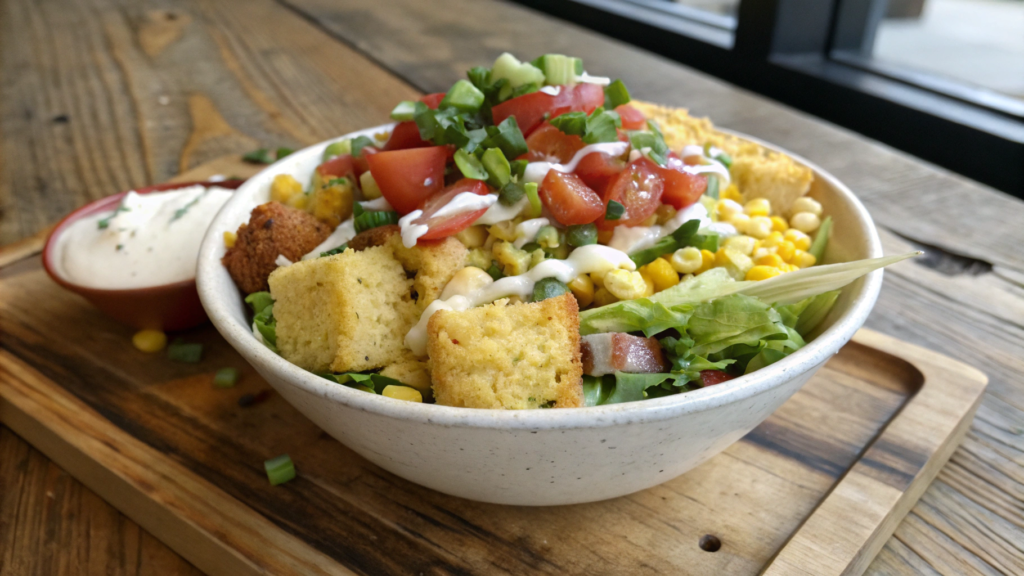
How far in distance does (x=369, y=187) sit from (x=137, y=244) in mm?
1058

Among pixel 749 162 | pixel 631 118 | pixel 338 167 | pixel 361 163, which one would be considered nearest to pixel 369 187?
pixel 361 163

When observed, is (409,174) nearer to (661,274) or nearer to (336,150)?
(336,150)

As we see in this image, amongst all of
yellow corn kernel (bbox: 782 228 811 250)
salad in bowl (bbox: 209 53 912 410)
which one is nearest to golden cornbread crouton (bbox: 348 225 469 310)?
salad in bowl (bbox: 209 53 912 410)

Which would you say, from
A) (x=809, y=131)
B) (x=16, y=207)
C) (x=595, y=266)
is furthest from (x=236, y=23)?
(x=595, y=266)

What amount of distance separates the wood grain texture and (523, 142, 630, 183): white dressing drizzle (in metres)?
0.98

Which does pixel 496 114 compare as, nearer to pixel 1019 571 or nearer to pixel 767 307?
pixel 767 307

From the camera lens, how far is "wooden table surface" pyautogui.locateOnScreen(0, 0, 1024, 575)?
2158 millimetres

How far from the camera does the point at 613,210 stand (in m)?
2.24

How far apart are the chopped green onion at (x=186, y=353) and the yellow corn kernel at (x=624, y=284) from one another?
62.5 inches

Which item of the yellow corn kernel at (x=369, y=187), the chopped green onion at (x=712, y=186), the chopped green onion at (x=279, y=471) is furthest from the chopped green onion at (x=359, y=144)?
the chopped green onion at (x=712, y=186)

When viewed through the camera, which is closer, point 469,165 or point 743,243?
point 469,165

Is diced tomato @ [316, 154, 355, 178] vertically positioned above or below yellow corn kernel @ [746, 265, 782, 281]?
above

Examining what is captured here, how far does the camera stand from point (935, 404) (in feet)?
7.91

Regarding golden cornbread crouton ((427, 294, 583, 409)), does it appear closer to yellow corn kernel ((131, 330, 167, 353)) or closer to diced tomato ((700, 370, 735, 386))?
diced tomato ((700, 370, 735, 386))
